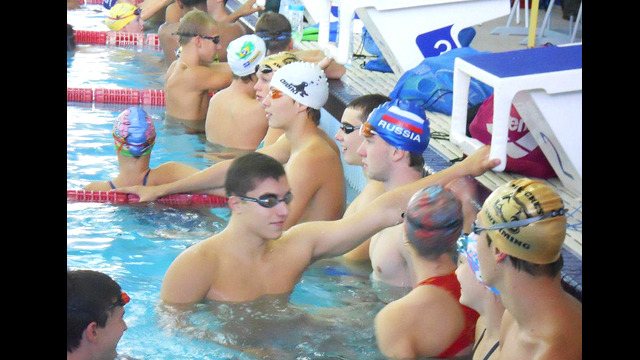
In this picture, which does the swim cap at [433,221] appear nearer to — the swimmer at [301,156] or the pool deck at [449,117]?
the pool deck at [449,117]

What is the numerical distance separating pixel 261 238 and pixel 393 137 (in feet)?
2.92

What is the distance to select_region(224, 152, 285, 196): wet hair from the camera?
12.7 ft

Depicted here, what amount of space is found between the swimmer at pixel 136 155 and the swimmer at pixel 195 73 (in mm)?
2048

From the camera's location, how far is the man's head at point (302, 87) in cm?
542

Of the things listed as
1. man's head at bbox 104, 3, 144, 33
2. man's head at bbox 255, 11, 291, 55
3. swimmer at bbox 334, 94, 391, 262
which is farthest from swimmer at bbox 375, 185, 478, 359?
man's head at bbox 104, 3, 144, 33

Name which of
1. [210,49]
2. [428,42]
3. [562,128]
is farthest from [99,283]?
[210,49]

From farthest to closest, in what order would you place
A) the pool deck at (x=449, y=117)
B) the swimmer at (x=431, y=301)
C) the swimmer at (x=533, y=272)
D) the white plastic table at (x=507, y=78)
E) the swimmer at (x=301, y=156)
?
the swimmer at (x=301, y=156) → the white plastic table at (x=507, y=78) → the pool deck at (x=449, y=117) → the swimmer at (x=431, y=301) → the swimmer at (x=533, y=272)

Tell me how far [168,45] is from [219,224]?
15.1 feet

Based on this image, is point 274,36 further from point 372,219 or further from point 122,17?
point 122,17

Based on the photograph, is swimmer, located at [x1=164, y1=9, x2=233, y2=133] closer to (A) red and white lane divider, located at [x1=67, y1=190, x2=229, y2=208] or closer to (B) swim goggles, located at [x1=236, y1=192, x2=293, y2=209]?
(A) red and white lane divider, located at [x1=67, y1=190, x2=229, y2=208]

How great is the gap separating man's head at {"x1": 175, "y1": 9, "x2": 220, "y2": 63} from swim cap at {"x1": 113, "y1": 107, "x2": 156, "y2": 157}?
213cm

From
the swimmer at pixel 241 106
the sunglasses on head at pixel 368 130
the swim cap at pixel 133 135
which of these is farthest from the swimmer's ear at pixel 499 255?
the swimmer at pixel 241 106

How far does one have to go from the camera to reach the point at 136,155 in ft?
18.6
